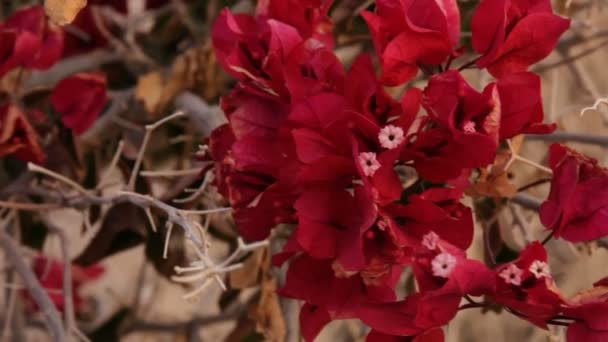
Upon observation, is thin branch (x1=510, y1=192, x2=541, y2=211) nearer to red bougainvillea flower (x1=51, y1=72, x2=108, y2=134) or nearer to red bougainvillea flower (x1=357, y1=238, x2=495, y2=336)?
red bougainvillea flower (x1=357, y1=238, x2=495, y2=336)

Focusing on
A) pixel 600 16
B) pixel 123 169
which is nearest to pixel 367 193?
pixel 123 169

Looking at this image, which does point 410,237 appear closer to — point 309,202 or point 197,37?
point 309,202

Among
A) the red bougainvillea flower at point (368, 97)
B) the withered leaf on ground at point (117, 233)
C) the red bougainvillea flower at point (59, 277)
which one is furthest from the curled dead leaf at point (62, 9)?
the red bougainvillea flower at point (59, 277)

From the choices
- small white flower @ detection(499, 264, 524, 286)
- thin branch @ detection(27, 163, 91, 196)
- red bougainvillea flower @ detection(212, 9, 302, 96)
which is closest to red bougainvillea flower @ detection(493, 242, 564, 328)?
small white flower @ detection(499, 264, 524, 286)

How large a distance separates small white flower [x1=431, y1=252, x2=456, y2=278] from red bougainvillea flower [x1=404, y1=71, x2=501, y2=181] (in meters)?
0.04

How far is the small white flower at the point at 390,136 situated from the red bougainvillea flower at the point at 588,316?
0.08 meters

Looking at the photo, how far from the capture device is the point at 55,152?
577 mm

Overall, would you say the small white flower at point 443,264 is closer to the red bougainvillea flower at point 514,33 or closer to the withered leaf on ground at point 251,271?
the red bougainvillea flower at point 514,33

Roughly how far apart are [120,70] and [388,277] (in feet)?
1.42

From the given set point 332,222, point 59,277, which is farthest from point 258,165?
point 59,277

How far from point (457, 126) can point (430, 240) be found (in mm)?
42

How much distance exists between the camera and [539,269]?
332mm

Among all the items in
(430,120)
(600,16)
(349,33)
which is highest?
(430,120)

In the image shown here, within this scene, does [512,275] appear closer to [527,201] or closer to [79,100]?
[527,201]
